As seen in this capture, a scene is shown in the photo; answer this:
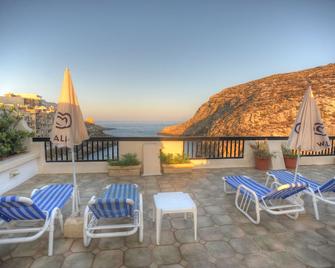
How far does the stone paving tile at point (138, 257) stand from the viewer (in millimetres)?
1771

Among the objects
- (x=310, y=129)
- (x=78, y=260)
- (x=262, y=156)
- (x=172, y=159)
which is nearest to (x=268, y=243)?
(x=310, y=129)

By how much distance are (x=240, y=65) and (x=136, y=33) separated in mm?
8073

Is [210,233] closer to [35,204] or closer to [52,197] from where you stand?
[35,204]

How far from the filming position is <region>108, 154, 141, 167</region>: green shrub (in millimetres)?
4871

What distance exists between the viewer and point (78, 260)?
1806 mm

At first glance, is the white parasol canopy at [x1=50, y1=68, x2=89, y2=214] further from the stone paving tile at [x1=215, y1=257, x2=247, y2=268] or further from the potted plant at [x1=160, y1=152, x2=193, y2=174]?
the potted plant at [x1=160, y1=152, x2=193, y2=174]

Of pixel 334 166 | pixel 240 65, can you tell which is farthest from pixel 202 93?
pixel 334 166

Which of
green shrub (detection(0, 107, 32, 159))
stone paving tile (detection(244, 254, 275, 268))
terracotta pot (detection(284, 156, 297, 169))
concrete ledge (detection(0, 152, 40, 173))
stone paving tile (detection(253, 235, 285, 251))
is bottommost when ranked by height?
stone paving tile (detection(253, 235, 285, 251))

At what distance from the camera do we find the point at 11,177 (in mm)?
3898

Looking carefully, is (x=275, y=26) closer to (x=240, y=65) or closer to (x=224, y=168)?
(x=240, y=65)

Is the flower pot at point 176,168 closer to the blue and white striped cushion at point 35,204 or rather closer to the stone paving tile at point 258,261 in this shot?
the blue and white striped cushion at point 35,204

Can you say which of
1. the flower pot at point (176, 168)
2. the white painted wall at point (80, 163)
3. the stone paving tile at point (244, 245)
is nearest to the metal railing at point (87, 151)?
the white painted wall at point (80, 163)

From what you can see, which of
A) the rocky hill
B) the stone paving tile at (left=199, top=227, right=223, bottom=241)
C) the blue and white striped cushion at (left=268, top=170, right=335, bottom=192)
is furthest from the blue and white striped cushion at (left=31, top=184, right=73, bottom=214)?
the rocky hill

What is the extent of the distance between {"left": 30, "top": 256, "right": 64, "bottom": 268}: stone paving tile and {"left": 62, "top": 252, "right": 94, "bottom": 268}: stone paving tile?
6 cm
